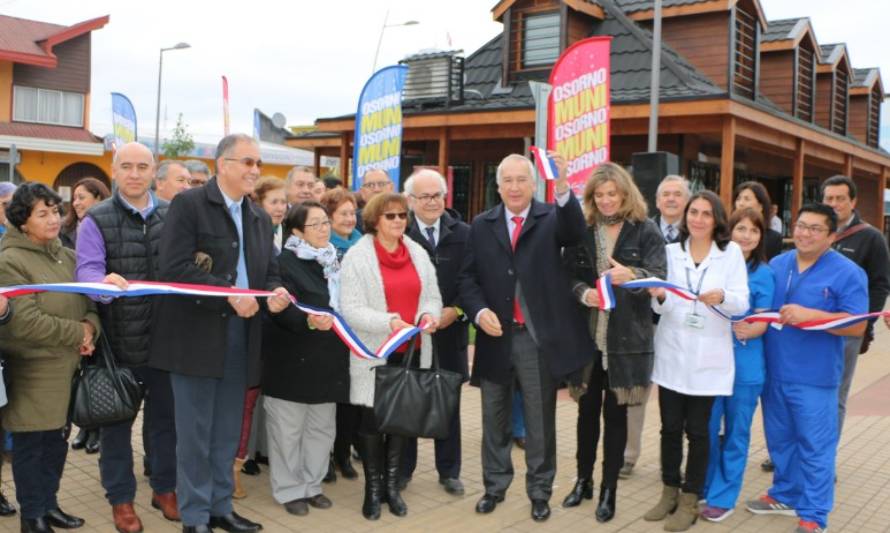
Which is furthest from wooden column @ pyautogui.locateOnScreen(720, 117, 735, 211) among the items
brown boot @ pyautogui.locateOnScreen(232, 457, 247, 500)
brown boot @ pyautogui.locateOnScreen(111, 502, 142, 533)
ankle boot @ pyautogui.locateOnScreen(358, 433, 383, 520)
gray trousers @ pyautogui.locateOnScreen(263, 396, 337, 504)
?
brown boot @ pyautogui.locateOnScreen(111, 502, 142, 533)

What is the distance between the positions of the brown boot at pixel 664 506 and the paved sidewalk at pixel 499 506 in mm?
59

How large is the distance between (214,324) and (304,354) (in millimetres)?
716

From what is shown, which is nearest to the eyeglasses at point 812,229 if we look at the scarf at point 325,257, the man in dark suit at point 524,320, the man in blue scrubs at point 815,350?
the man in blue scrubs at point 815,350

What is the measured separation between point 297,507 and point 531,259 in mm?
2066

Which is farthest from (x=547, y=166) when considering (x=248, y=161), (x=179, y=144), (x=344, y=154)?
(x=179, y=144)

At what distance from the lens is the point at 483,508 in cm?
494

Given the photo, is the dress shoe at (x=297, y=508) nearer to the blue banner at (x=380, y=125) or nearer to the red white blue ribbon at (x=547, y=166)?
the red white blue ribbon at (x=547, y=166)

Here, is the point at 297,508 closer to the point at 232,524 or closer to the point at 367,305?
the point at 232,524

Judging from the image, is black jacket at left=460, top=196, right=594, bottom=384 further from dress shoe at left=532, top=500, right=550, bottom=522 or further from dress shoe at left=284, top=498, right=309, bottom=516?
dress shoe at left=284, top=498, right=309, bottom=516

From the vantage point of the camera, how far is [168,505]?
4676 millimetres

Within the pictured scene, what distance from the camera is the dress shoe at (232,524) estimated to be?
4.48 meters

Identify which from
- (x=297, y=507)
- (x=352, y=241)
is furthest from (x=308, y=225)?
(x=297, y=507)

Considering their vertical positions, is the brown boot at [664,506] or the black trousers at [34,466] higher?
the black trousers at [34,466]

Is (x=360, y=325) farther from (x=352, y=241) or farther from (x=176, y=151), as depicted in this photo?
(x=176, y=151)
